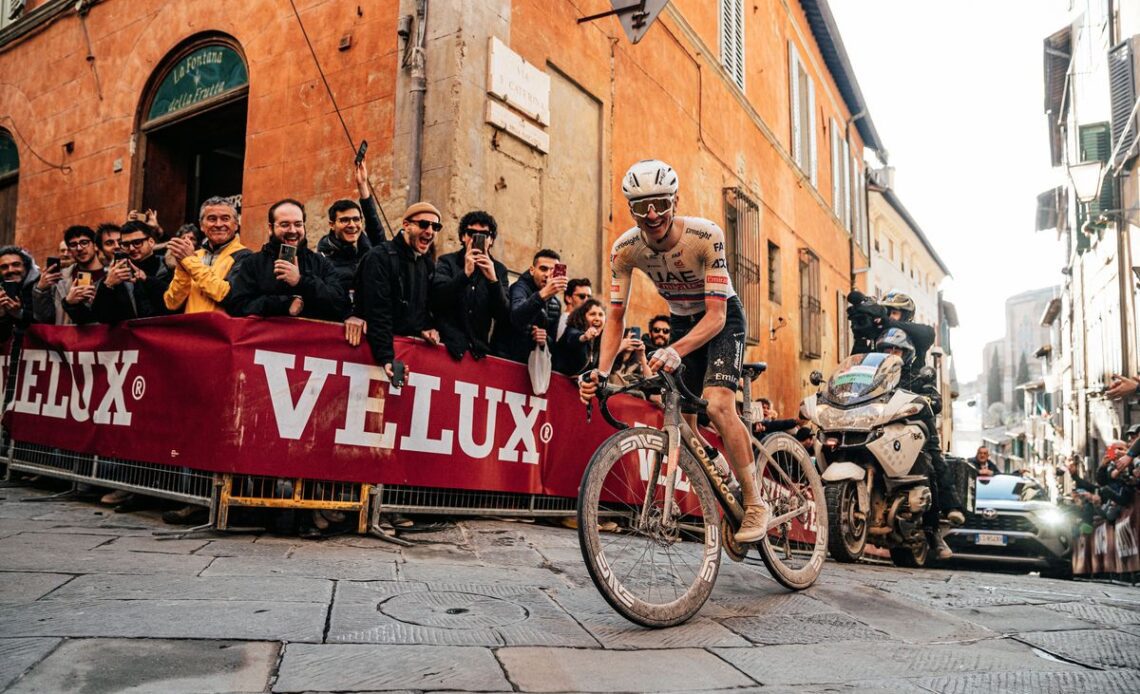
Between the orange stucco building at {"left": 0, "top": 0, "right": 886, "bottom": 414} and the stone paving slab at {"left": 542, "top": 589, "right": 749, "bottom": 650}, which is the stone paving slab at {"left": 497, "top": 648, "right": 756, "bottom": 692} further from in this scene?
the orange stucco building at {"left": 0, "top": 0, "right": 886, "bottom": 414}

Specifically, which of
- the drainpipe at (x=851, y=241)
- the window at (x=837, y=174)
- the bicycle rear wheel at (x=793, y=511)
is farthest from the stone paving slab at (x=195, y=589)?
the drainpipe at (x=851, y=241)

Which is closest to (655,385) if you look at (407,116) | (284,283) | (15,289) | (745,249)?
(284,283)

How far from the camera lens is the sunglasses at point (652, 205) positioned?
3.54m

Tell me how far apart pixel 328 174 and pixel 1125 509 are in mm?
8644

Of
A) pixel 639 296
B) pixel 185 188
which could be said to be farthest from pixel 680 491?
pixel 185 188

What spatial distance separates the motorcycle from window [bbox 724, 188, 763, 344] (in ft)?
25.4

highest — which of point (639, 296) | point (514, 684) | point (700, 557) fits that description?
point (639, 296)

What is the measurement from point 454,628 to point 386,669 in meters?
0.54

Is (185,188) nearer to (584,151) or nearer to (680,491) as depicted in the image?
(584,151)

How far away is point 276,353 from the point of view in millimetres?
4754

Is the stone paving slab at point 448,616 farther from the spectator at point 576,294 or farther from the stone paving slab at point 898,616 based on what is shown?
the spectator at point 576,294

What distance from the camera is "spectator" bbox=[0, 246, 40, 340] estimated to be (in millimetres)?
6559

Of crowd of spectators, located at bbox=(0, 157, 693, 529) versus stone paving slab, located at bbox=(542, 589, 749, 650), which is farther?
crowd of spectators, located at bbox=(0, 157, 693, 529)

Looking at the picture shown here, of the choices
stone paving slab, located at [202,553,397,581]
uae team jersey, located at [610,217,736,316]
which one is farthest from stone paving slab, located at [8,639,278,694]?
uae team jersey, located at [610,217,736,316]
